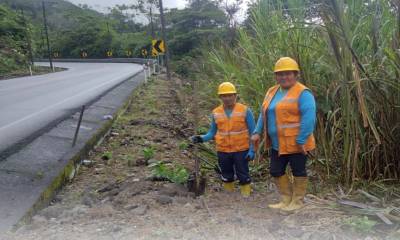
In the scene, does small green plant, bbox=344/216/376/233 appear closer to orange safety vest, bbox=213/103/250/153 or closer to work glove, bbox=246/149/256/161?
work glove, bbox=246/149/256/161

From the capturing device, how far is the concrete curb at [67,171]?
429 cm

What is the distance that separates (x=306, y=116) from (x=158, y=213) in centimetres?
153

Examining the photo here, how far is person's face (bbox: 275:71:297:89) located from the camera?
13.4 ft

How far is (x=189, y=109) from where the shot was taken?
11.9m

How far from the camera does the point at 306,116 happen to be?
3982 millimetres

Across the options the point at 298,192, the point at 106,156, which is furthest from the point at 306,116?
the point at 106,156

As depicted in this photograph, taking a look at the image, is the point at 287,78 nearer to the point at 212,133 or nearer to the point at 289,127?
the point at 289,127

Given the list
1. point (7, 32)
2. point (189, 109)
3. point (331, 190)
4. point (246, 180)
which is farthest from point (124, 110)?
point (7, 32)

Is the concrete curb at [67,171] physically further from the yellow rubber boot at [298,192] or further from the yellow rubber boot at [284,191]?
the yellow rubber boot at [298,192]

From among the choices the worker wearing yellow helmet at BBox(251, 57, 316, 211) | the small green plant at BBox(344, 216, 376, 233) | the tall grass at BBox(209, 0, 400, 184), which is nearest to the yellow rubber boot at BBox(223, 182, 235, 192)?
the worker wearing yellow helmet at BBox(251, 57, 316, 211)

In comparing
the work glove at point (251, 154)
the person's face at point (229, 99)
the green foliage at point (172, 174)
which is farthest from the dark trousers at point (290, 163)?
the green foliage at point (172, 174)

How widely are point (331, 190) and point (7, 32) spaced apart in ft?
138

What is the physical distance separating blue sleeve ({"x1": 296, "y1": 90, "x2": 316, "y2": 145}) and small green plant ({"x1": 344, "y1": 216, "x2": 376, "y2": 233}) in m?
0.79

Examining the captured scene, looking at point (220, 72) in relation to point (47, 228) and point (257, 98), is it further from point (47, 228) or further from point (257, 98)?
point (47, 228)
